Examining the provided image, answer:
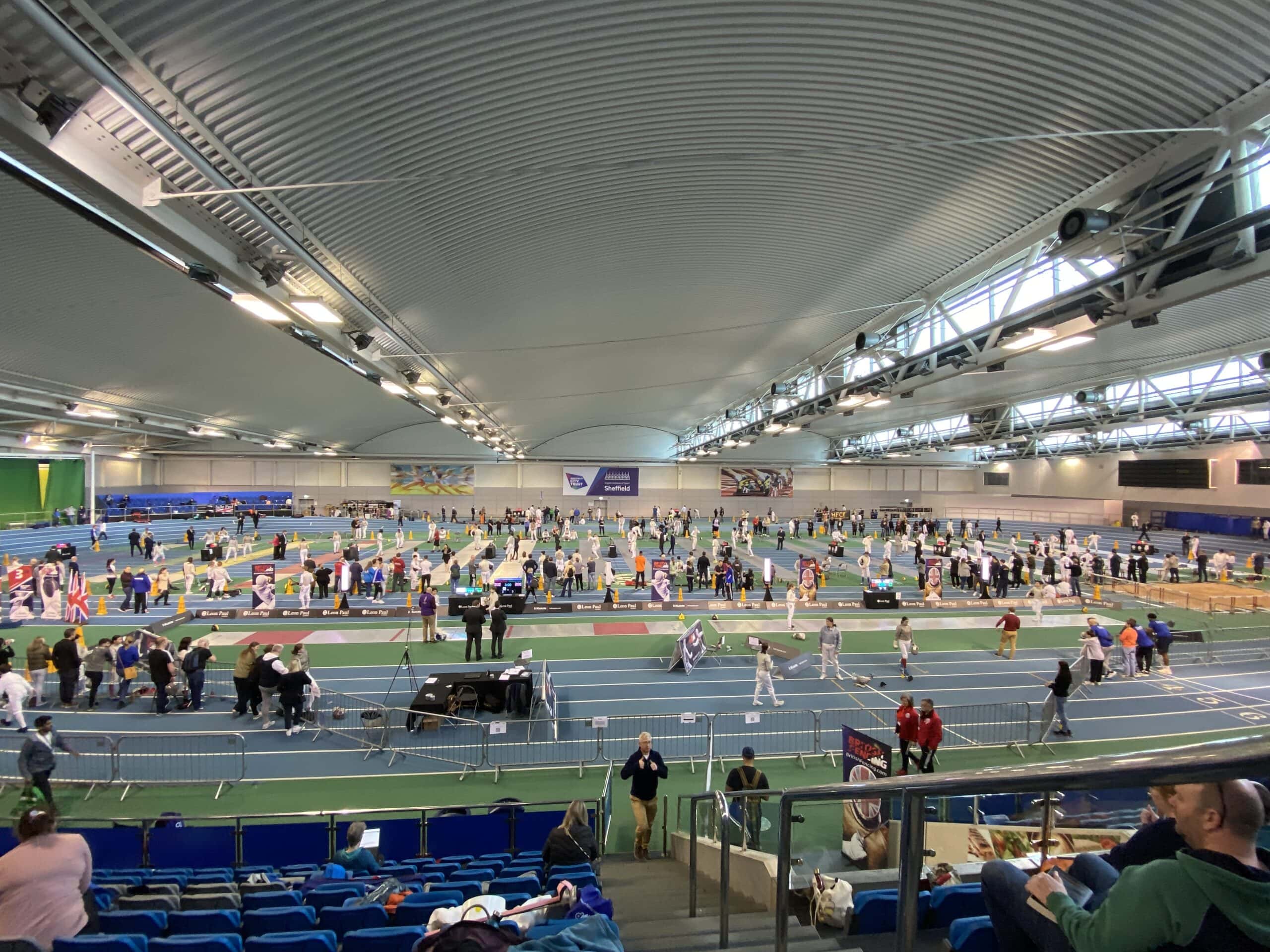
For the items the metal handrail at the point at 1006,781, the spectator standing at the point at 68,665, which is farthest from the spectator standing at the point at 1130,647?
the spectator standing at the point at 68,665

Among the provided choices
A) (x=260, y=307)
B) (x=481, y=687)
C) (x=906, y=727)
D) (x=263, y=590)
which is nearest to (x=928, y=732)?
(x=906, y=727)

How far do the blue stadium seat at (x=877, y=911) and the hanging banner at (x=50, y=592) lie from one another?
22507mm

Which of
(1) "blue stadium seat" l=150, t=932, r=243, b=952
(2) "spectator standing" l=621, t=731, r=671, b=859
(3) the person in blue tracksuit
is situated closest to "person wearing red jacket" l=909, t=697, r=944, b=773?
(2) "spectator standing" l=621, t=731, r=671, b=859

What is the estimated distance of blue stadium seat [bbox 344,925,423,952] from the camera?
3828 millimetres

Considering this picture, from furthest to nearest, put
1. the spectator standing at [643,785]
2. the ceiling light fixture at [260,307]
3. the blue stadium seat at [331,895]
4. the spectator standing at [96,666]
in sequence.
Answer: the spectator standing at [96,666] → the ceiling light fixture at [260,307] → the spectator standing at [643,785] → the blue stadium seat at [331,895]

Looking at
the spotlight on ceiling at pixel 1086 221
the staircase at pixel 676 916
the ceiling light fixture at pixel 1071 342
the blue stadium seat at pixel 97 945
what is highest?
the spotlight on ceiling at pixel 1086 221

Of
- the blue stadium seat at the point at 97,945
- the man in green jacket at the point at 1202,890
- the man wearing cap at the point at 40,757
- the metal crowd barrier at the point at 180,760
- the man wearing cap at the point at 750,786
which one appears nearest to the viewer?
the man in green jacket at the point at 1202,890

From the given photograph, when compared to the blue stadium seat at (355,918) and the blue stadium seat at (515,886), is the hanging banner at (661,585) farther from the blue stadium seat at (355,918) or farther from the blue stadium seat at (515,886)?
the blue stadium seat at (355,918)

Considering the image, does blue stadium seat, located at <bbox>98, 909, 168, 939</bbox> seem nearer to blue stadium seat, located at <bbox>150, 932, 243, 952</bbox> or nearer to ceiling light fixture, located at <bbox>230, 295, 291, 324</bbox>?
blue stadium seat, located at <bbox>150, 932, 243, 952</bbox>

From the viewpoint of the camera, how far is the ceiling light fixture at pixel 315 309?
8688 mm

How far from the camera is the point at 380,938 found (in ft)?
12.6

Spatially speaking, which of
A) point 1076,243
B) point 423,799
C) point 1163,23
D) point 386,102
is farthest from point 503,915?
point 1076,243

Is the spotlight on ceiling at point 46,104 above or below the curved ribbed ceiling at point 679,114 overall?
below

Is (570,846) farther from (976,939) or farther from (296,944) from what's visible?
(976,939)
